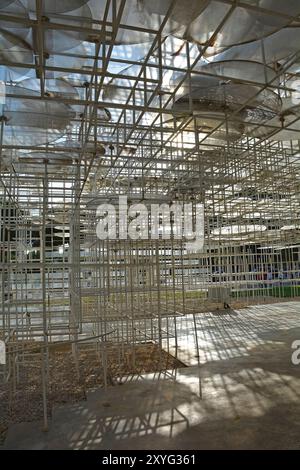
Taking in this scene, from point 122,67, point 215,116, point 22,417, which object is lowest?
point 22,417

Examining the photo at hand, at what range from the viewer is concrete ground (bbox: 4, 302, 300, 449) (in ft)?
13.1

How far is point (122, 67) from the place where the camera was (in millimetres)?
5469

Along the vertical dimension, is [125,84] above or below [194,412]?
above

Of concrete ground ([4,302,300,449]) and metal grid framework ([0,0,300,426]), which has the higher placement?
metal grid framework ([0,0,300,426])

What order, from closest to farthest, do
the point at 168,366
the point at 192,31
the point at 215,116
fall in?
the point at 192,31 → the point at 215,116 → the point at 168,366

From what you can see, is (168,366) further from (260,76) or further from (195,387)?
(260,76)

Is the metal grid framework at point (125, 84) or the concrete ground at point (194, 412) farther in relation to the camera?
the concrete ground at point (194, 412)

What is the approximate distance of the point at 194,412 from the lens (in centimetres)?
475

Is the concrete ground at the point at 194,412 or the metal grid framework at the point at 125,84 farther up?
the metal grid framework at the point at 125,84

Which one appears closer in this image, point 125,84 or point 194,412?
point 194,412

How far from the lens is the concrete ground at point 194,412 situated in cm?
399

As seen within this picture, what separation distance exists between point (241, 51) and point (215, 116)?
1048mm
